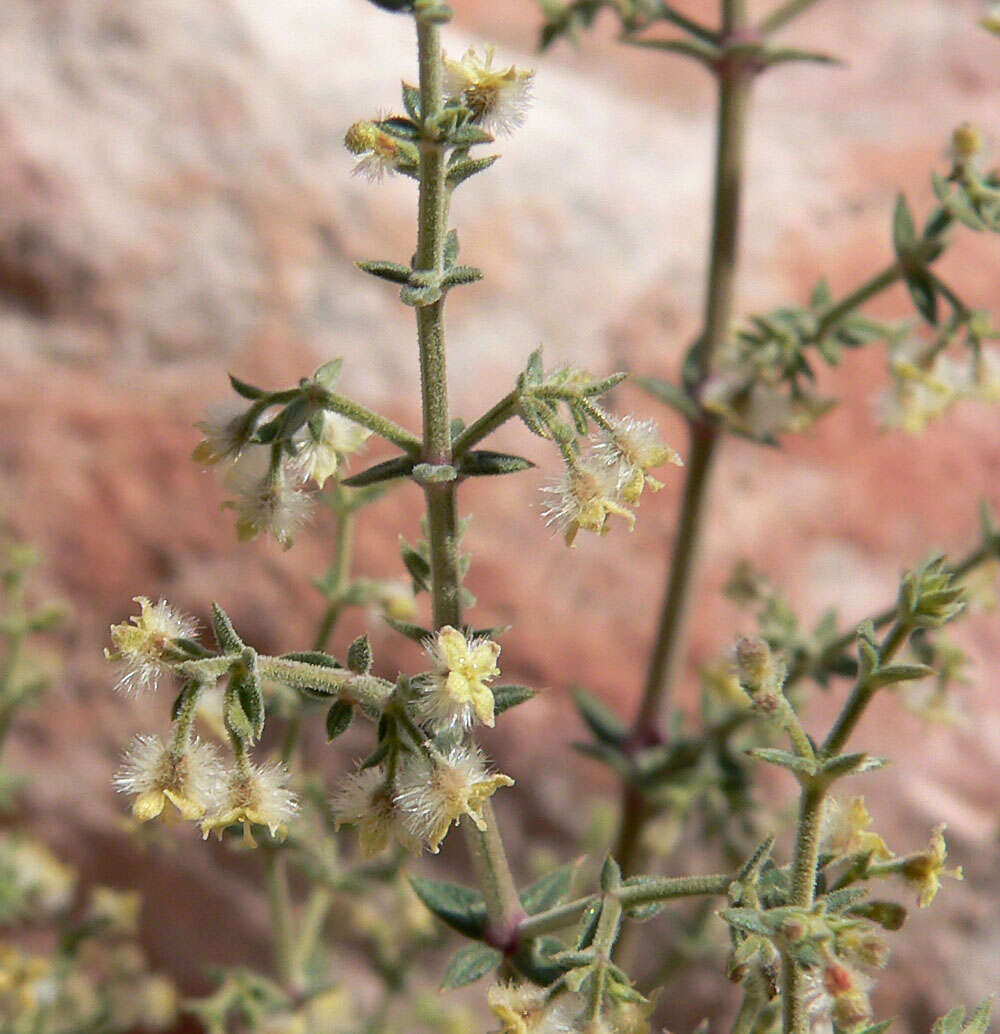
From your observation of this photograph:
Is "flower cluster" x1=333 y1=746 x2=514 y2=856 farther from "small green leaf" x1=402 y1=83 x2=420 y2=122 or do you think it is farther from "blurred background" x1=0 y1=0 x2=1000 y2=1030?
"blurred background" x1=0 y1=0 x2=1000 y2=1030

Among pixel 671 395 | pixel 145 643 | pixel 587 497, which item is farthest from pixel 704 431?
pixel 145 643

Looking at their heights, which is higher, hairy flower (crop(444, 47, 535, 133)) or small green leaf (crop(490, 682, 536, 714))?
hairy flower (crop(444, 47, 535, 133))

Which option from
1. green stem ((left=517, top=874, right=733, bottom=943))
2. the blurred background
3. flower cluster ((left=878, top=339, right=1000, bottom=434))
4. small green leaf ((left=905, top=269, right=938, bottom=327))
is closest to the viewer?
green stem ((left=517, top=874, right=733, bottom=943))

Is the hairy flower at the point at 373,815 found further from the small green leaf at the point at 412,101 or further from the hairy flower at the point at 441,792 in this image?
the small green leaf at the point at 412,101

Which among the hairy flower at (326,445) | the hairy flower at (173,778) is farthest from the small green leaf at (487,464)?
the hairy flower at (173,778)

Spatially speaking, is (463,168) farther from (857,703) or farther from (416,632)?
(857,703)

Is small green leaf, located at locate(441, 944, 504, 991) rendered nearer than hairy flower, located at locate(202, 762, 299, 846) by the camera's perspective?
No

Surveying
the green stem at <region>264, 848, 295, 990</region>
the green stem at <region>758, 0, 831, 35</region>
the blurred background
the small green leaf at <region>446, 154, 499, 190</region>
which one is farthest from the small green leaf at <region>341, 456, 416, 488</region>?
the blurred background
